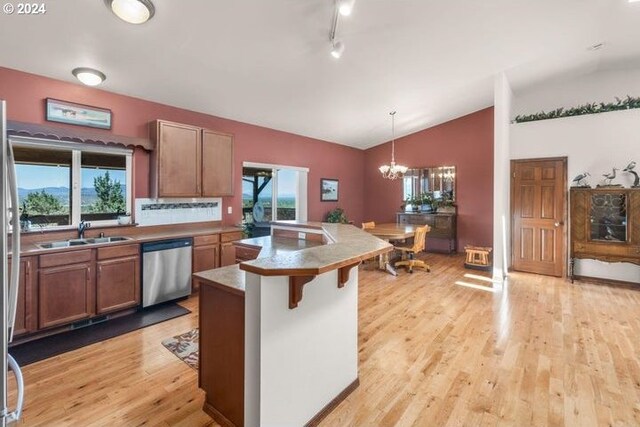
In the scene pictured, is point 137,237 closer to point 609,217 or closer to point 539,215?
point 539,215

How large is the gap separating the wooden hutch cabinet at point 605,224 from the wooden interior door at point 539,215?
34 cm

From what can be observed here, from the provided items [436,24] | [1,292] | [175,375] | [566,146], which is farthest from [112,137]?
[566,146]

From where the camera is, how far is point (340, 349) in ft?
6.88

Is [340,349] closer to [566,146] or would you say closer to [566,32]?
[566,32]

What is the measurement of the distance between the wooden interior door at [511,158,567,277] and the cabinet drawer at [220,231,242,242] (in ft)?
15.8

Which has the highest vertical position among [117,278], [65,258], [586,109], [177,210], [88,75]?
[586,109]

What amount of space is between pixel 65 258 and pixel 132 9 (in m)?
2.38

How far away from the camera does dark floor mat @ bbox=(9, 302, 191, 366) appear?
2.74 m

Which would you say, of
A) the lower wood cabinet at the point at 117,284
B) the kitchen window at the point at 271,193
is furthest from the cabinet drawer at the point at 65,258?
the kitchen window at the point at 271,193

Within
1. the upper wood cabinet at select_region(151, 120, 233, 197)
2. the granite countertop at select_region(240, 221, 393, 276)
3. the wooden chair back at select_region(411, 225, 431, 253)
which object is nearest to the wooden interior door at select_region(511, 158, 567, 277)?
the wooden chair back at select_region(411, 225, 431, 253)

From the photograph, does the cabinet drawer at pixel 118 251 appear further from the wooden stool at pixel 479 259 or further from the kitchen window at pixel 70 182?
the wooden stool at pixel 479 259

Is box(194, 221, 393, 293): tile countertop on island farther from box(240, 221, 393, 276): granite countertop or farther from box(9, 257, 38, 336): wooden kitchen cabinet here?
box(9, 257, 38, 336): wooden kitchen cabinet

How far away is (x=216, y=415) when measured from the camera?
6.30 ft

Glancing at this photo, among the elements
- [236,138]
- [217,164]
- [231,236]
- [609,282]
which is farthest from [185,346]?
[609,282]
